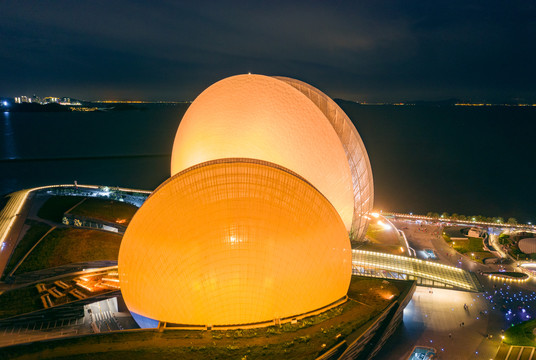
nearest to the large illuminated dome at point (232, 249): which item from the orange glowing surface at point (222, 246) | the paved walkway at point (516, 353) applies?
the orange glowing surface at point (222, 246)

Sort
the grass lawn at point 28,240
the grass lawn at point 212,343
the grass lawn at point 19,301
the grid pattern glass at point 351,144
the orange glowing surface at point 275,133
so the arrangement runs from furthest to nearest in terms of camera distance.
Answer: the grid pattern glass at point 351,144
the grass lawn at point 28,240
the orange glowing surface at point 275,133
the grass lawn at point 19,301
the grass lawn at point 212,343

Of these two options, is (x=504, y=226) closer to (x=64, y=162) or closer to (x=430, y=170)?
(x=430, y=170)

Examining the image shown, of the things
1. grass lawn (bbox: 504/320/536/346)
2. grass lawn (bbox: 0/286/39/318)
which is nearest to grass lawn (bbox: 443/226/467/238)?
grass lawn (bbox: 504/320/536/346)

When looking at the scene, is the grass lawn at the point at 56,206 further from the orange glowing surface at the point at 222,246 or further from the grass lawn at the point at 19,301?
the orange glowing surface at the point at 222,246

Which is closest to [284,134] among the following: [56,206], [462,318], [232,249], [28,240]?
[232,249]

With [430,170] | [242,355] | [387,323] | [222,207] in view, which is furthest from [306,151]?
[430,170]

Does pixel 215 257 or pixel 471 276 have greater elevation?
pixel 215 257

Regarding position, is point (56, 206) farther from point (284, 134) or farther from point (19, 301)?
point (284, 134)
